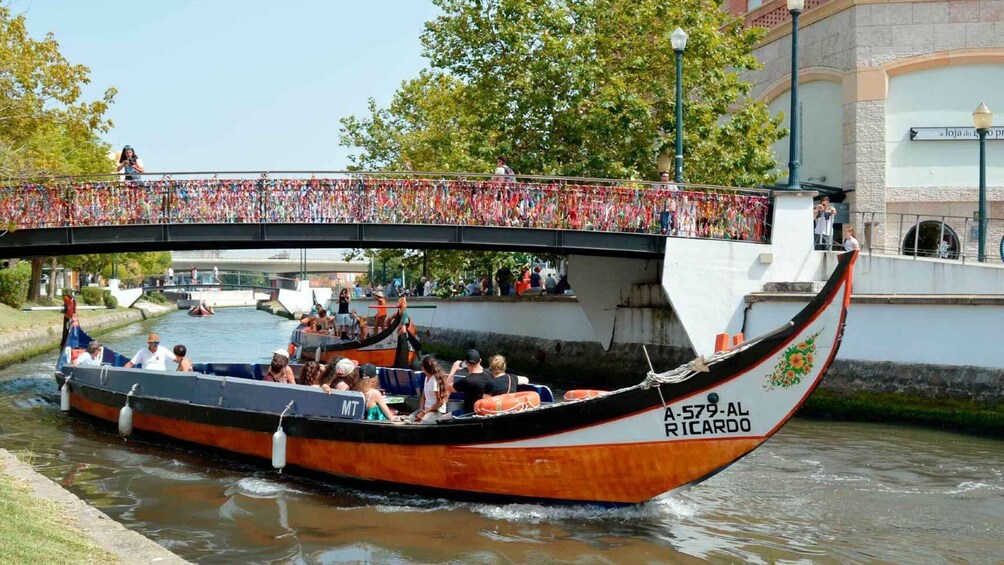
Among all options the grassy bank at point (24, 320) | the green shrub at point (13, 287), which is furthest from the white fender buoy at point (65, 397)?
the green shrub at point (13, 287)

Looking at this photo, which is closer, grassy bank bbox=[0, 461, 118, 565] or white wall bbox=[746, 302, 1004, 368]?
grassy bank bbox=[0, 461, 118, 565]

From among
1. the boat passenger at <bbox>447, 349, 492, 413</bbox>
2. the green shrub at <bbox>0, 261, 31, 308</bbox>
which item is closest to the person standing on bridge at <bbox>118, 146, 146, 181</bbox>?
the boat passenger at <bbox>447, 349, 492, 413</bbox>

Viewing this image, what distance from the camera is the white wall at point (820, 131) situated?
3052 centimetres

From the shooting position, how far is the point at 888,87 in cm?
2908

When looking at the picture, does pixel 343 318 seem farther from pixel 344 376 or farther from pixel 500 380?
pixel 500 380

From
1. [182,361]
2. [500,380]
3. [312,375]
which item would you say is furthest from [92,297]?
[500,380]

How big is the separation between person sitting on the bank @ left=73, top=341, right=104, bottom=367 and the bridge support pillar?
10.9 meters

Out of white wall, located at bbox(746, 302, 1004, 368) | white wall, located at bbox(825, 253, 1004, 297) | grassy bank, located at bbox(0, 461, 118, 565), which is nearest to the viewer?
grassy bank, located at bbox(0, 461, 118, 565)

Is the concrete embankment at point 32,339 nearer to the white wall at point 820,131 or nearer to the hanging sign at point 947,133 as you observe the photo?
the white wall at point 820,131

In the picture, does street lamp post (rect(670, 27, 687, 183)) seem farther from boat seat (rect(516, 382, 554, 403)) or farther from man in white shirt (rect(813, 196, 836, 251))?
boat seat (rect(516, 382, 554, 403))

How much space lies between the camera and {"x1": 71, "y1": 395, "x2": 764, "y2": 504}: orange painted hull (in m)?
11.3

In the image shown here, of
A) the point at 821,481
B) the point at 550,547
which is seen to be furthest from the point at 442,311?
the point at 550,547

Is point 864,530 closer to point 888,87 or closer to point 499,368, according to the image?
point 499,368

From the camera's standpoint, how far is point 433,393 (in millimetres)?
13273
